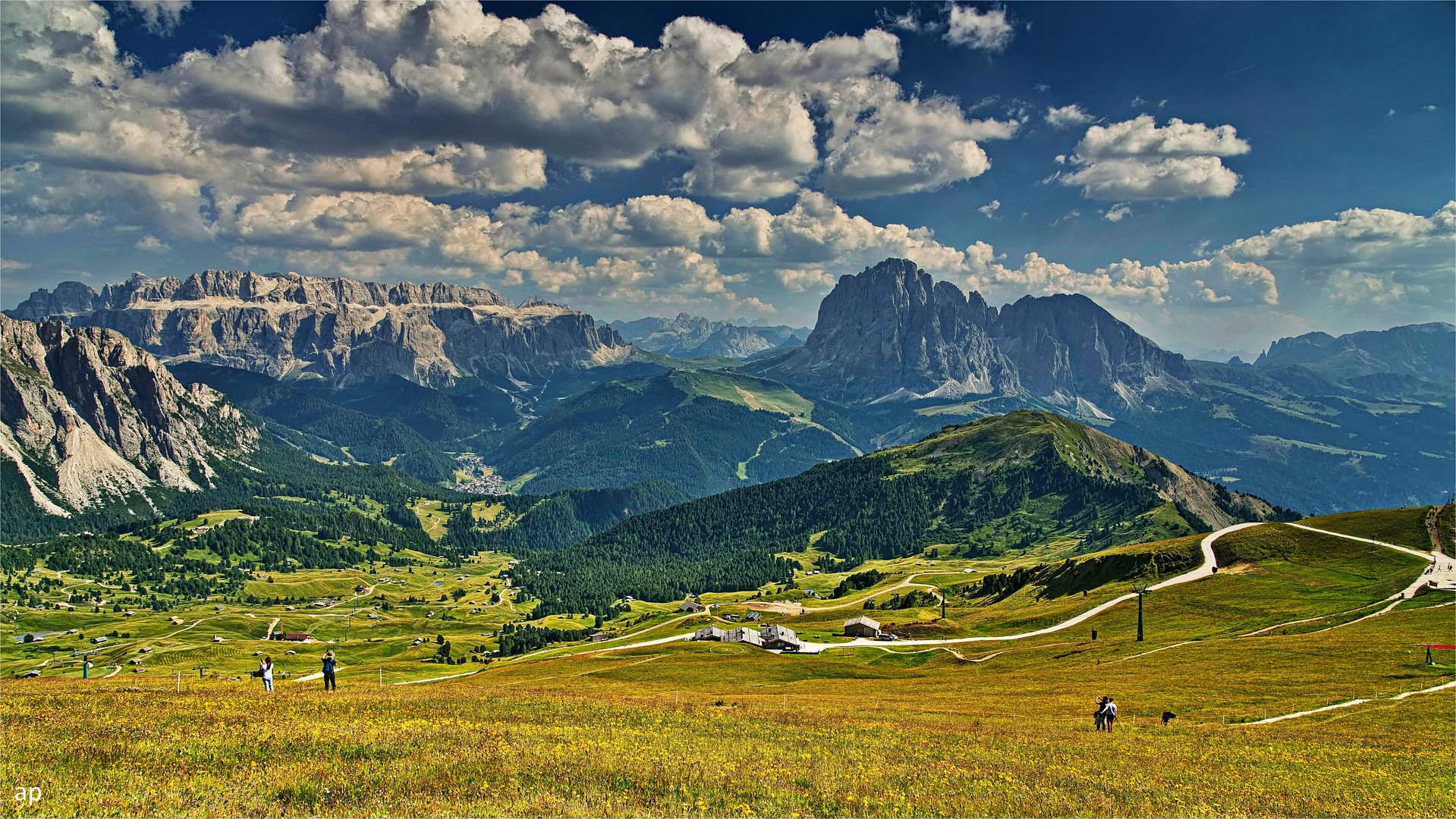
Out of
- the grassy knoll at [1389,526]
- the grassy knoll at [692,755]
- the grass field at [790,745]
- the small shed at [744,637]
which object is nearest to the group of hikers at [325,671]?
the grass field at [790,745]

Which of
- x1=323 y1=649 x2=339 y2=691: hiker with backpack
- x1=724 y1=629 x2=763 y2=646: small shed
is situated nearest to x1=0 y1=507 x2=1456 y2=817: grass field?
x1=323 y1=649 x2=339 y2=691: hiker with backpack

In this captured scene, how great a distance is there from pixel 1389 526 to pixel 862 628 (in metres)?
98.2

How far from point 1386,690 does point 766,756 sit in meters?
61.1

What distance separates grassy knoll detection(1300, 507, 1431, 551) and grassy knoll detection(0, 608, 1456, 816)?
9022cm

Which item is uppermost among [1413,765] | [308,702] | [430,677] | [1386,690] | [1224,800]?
[308,702]

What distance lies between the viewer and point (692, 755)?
1271 inches

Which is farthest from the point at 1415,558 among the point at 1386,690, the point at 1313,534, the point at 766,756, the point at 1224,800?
the point at 766,756

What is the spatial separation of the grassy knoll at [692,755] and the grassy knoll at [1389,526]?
90222mm

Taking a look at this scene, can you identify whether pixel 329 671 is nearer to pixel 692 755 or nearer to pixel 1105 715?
pixel 692 755

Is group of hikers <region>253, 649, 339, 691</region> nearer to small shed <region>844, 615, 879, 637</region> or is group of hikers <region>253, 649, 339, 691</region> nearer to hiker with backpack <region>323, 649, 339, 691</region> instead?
hiker with backpack <region>323, 649, 339, 691</region>

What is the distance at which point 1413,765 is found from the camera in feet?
130

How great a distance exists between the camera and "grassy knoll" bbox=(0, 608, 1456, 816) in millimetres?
24688

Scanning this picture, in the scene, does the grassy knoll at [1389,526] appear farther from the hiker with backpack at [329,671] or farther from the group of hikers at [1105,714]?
the hiker with backpack at [329,671]

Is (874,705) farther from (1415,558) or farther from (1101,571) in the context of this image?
(1101,571)
